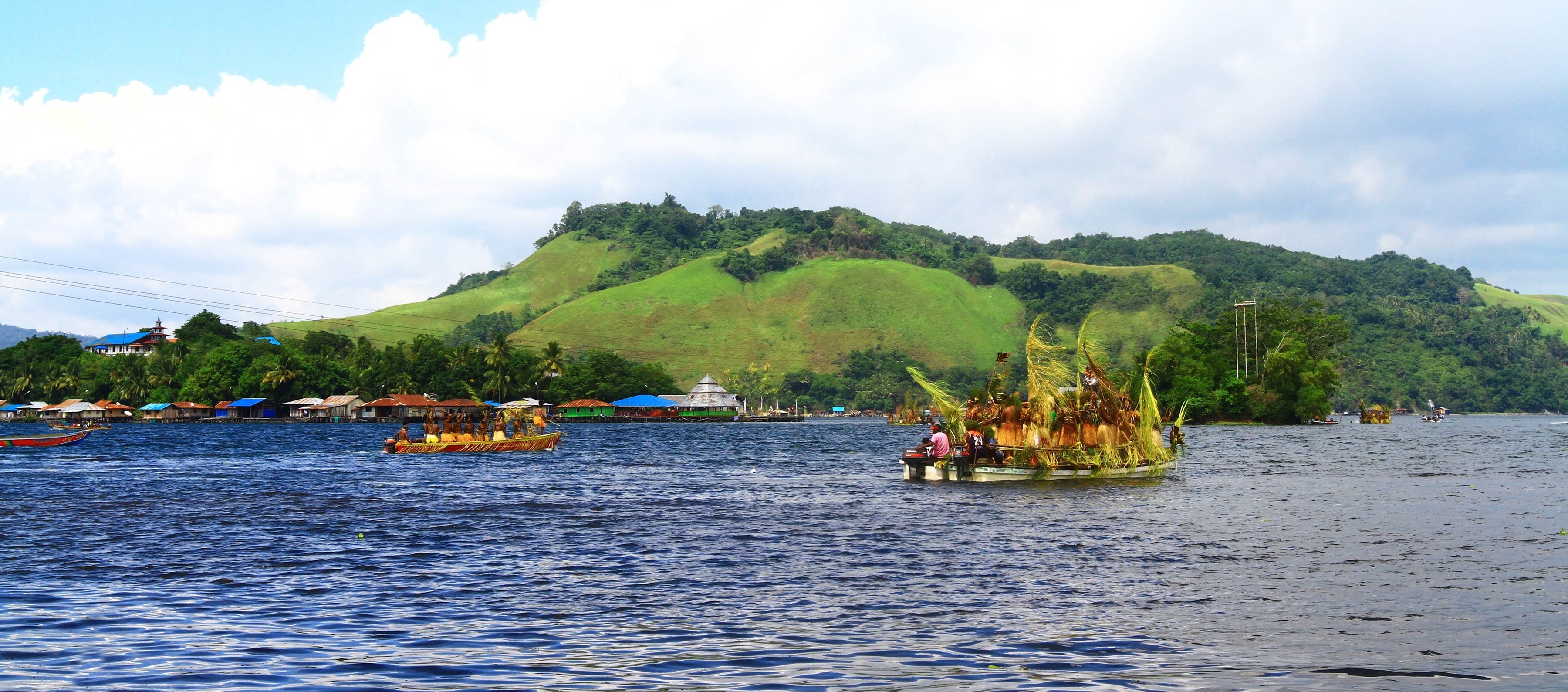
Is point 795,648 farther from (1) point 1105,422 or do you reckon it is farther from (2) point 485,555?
(1) point 1105,422

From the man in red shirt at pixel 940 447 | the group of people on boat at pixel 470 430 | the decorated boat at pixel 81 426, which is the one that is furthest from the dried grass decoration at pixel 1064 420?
the decorated boat at pixel 81 426

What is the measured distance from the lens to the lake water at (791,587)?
51.3 ft

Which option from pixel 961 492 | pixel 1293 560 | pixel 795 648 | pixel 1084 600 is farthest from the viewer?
pixel 961 492

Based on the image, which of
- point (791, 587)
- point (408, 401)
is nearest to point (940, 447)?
point (791, 587)

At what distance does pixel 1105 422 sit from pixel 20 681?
144 ft

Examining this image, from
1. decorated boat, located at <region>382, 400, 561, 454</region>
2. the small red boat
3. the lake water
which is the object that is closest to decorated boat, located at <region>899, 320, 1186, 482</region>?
the lake water

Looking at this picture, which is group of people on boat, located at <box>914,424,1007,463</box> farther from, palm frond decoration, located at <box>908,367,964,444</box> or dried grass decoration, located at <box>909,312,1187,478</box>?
palm frond decoration, located at <box>908,367,964,444</box>

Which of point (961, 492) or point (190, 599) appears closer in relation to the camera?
point (190, 599)

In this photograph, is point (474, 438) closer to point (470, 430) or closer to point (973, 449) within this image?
point (470, 430)

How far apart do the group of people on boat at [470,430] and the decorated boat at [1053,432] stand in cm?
4787

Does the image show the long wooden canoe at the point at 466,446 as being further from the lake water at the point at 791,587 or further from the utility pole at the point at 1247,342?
the utility pole at the point at 1247,342

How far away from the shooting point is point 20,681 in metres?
15.0

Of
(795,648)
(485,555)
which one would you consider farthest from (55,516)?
(795,648)

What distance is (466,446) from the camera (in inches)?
3531
